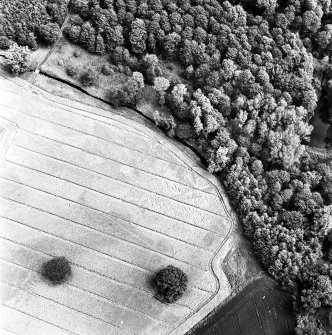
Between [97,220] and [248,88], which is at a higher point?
[248,88]

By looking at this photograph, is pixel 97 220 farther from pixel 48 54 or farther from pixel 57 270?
pixel 48 54

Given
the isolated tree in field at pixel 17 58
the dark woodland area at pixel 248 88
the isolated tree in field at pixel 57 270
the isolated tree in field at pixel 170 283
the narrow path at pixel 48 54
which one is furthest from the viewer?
the narrow path at pixel 48 54

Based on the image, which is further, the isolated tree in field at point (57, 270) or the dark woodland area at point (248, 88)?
the dark woodland area at point (248, 88)

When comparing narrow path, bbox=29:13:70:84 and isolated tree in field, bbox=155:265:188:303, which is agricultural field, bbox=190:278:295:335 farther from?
narrow path, bbox=29:13:70:84

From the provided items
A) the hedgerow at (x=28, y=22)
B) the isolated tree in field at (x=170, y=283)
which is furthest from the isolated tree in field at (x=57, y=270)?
the hedgerow at (x=28, y=22)

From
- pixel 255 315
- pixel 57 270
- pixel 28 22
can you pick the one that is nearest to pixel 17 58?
pixel 28 22

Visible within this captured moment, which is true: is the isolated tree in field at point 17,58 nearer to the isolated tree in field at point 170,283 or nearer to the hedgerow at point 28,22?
the hedgerow at point 28,22

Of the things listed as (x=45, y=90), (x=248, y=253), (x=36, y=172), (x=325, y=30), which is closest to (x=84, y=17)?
(x=45, y=90)
